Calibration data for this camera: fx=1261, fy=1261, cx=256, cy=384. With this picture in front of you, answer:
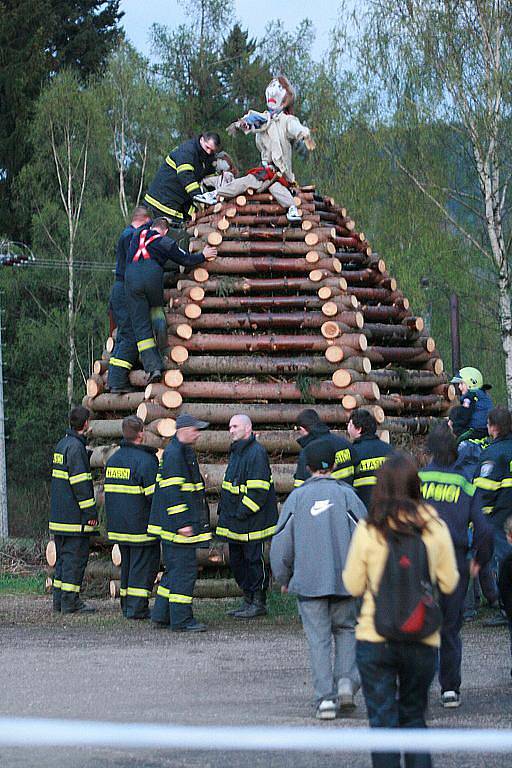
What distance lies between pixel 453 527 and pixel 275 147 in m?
10.0

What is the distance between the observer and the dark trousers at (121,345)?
15.3 metres

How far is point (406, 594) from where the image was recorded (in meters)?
5.68

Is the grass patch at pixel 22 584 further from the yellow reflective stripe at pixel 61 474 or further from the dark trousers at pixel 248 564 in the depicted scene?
the dark trousers at pixel 248 564

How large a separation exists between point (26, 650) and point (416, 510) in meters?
5.99

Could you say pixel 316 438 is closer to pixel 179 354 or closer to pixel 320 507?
pixel 320 507

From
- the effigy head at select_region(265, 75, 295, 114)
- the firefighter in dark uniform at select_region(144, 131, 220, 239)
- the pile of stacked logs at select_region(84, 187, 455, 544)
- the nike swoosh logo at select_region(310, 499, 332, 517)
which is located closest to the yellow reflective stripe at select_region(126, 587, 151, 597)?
the pile of stacked logs at select_region(84, 187, 455, 544)

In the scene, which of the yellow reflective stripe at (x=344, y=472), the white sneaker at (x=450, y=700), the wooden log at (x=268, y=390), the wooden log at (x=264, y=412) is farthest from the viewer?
the wooden log at (x=268, y=390)

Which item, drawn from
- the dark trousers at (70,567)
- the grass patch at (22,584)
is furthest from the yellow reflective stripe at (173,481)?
the grass patch at (22,584)

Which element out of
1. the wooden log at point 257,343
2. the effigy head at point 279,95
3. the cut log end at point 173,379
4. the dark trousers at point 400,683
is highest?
the effigy head at point 279,95

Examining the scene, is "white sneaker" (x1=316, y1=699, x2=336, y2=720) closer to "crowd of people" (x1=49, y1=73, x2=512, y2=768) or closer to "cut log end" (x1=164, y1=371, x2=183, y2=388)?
"crowd of people" (x1=49, y1=73, x2=512, y2=768)

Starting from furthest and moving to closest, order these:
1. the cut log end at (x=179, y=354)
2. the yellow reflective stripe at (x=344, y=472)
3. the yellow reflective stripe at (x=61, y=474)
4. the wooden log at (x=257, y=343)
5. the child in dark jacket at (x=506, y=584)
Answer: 1. the wooden log at (x=257, y=343)
2. the cut log end at (x=179, y=354)
3. the yellow reflective stripe at (x=61, y=474)
4. the yellow reflective stripe at (x=344, y=472)
5. the child in dark jacket at (x=506, y=584)

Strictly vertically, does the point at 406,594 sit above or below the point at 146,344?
below

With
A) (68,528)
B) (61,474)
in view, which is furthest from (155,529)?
(61,474)

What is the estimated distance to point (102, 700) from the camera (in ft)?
27.3
